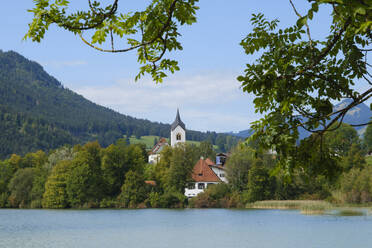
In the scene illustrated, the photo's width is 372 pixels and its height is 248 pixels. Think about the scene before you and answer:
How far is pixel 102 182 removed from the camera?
72.5 m

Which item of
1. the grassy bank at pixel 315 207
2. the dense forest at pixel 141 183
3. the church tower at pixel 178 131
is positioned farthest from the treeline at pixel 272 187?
the church tower at pixel 178 131

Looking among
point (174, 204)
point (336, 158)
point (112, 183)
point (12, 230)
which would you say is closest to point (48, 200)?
point (112, 183)

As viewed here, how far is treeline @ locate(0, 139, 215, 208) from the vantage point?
6888 centimetres

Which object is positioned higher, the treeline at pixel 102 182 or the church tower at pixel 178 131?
the church tower at pixel 178 131

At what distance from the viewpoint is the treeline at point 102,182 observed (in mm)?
68875

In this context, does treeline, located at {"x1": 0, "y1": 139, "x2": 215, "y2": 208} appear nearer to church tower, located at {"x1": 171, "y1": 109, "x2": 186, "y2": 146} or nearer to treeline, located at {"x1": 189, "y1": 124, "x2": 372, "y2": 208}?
treeline, located at {"x1": 189, "y1": 124, "x2": 372, "y2": 208}

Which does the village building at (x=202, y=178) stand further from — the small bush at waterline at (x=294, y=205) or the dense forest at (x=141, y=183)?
the small bush at waterline at (x=294, y=205)

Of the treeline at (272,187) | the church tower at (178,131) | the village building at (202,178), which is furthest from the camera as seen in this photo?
the church tower at (178,131)

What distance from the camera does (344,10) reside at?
381 centimetres

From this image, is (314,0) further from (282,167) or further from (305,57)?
(282,167)

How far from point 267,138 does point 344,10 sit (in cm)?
199

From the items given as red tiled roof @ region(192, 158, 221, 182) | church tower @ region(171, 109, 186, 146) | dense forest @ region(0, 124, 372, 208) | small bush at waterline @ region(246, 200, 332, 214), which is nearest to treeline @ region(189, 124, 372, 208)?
dense forest @ region(0, 124, 372, 208)

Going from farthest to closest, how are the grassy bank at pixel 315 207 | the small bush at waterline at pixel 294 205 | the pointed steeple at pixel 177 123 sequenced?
the pointed steeple at pixel 177 123, the small bush at waterline at pixel 294 205, the grassy bank at pixel 315 207

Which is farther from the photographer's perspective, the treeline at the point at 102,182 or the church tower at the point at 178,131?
the church tower at the point at 178,131
